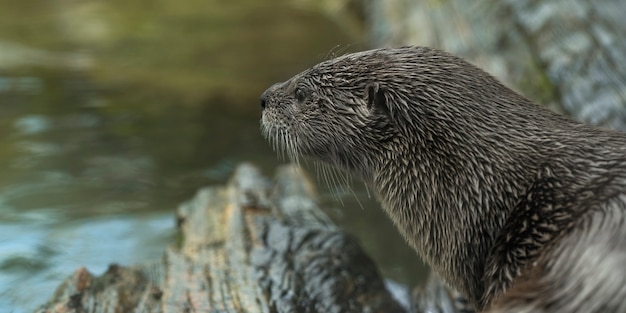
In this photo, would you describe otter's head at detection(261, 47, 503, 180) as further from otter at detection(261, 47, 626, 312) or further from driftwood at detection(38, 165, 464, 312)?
driftwood at detection(38, 165, 464, 312)

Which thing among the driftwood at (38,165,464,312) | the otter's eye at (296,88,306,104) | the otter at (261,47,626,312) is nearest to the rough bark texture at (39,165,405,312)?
the driftwood at (38,165,464,312)

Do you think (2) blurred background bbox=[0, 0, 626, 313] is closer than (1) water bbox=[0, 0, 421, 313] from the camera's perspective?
Yes

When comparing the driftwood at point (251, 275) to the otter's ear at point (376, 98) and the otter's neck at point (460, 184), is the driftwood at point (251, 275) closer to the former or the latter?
the otter's neck at point (460, 184)

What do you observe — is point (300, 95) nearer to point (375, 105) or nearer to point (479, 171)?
point (375, 105)

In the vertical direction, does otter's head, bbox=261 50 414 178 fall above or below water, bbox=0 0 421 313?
below

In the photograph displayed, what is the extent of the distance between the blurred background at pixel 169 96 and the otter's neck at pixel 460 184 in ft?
3.09

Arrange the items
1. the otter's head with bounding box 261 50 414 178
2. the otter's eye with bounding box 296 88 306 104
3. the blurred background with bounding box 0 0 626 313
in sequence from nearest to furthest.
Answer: the otter's head with bounding box 261 50 414 178, the otter's eye with bounding box 296 88 306 104, the blurred background with bounding box 0 0 626 313

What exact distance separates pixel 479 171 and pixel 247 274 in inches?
46.8

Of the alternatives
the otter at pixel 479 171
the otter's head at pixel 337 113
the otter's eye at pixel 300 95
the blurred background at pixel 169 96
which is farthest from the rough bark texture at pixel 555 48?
the otter's eye at pixel 300 95

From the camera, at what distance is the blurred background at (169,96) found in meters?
3.86

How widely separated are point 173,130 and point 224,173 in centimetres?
87

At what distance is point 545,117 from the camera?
8.16 feet

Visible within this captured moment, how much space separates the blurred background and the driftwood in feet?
1.21

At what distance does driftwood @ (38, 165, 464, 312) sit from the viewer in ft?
9.48
